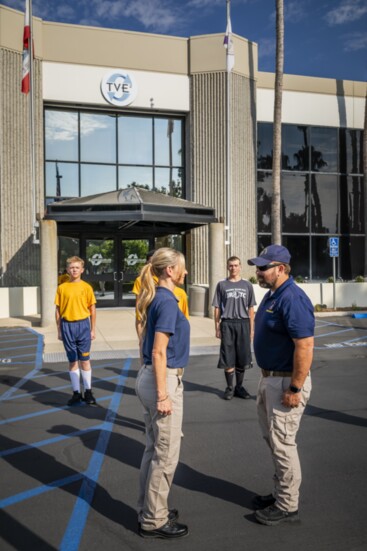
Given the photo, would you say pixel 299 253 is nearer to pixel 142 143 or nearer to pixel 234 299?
pixel 142 143

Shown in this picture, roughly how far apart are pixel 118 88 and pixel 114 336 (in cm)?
1102

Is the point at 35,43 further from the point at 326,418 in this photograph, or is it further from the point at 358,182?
the point at 326,418

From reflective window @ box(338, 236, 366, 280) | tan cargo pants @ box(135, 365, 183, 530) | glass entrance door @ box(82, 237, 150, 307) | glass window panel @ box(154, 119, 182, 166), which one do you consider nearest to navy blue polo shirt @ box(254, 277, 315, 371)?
tan cargo pants @ box(135, 365, 183, 530)

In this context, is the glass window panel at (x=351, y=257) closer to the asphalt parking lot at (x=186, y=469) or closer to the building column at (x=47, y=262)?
the building column at (x=47, y=262)

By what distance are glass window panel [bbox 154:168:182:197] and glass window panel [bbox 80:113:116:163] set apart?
77.3 inches

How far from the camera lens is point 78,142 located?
18.8m

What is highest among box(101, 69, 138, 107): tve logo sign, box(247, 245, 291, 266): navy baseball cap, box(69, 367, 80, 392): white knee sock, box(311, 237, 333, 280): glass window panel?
box(101, 69, 138, 107): tve logo sign

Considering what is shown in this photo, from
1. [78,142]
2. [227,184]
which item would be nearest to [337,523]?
[227,184]

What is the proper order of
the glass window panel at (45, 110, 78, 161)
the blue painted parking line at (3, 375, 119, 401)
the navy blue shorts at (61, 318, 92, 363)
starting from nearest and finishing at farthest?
the navy blue shorts at (61, 318, 92, 363), the blue painted parking line at (3, 375, 119, 401), the glass window panel at (45, 110, 78, 161)

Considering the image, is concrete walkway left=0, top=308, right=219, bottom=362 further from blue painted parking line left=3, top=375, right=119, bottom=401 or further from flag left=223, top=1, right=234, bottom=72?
flag left=223, top=1, right=234, bottom=72

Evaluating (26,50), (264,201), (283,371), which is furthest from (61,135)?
(283,371)

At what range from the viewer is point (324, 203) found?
2156 centimetres

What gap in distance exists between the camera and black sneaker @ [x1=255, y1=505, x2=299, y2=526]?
3.29 metres

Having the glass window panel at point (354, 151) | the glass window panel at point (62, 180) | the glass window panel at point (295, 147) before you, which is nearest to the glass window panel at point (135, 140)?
the glass window panel at point (62, 180)
